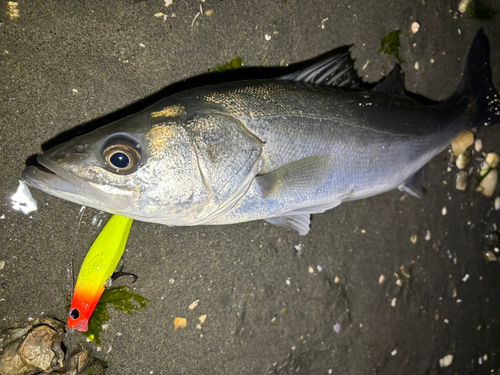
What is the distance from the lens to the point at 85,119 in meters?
2.10

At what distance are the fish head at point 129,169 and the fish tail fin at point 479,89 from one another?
252cm

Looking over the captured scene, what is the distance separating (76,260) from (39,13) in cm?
159

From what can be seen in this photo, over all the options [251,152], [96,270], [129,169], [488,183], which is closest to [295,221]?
[251,152]

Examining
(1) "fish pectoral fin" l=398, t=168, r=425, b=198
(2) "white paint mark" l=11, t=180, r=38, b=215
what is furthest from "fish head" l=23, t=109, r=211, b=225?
(1) "fish pectoral fin" l=398, t=168, r=425, b=198

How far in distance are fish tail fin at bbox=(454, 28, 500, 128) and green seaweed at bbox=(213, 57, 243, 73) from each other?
1916 millimetres

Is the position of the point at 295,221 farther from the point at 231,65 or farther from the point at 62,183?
the point at 62,183

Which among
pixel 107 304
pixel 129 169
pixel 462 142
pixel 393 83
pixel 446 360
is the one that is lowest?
pixel 107 304

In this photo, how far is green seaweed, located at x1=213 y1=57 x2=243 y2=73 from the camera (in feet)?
7.58

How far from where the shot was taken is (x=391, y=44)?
2.78 m

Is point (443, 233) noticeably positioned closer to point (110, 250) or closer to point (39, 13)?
point (110, 250)

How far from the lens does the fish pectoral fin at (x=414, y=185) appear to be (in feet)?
8.71

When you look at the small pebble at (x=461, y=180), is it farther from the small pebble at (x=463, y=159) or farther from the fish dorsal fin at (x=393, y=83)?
the fish dorsal fin at (x=393, y=83)

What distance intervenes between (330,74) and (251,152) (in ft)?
2.76

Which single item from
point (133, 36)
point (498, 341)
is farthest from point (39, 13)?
point (498, 341)
